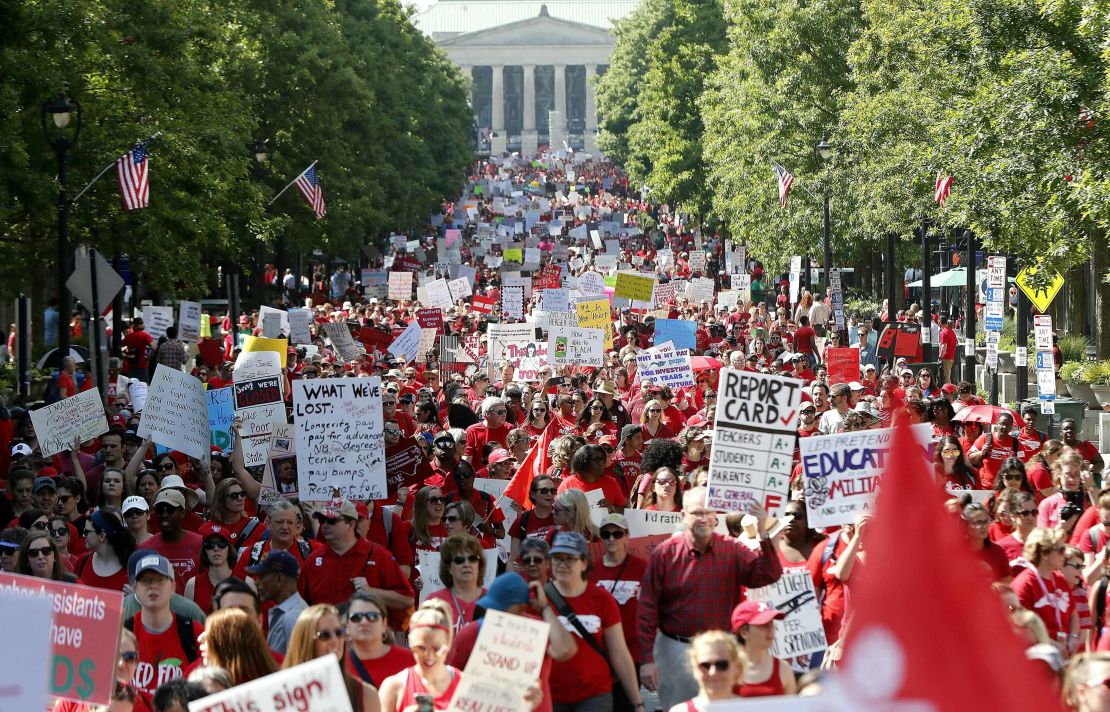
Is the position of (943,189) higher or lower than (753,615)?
higher

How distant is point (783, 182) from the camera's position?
4428cm

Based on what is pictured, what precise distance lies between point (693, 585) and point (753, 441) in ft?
5.89

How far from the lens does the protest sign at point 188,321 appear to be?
2988cm

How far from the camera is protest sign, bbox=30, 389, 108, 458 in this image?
1529cm

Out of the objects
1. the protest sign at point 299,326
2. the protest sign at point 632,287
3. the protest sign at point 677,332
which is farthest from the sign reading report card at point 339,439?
the protest sign at point 632,287

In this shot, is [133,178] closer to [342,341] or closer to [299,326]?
[342,341]

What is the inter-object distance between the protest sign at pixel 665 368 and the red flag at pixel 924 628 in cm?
1649

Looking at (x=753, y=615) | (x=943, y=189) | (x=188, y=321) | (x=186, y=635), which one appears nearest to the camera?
(x=753, y=615)

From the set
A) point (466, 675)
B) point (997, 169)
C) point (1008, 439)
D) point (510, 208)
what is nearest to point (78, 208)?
point (997, 169)

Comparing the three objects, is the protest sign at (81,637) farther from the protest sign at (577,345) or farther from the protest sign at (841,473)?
the protest sign at (577,345)

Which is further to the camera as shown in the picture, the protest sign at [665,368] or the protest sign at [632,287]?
the protest sign at [632,287]

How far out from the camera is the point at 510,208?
12625cm

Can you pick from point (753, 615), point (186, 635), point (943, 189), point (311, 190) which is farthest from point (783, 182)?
point (753, 615)

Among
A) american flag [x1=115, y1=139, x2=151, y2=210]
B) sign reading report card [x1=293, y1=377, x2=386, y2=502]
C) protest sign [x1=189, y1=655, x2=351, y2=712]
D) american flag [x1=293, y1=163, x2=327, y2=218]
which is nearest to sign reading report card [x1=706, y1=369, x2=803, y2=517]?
sign reading report card [x1=293, y1=377, x2=386, y2=502]
